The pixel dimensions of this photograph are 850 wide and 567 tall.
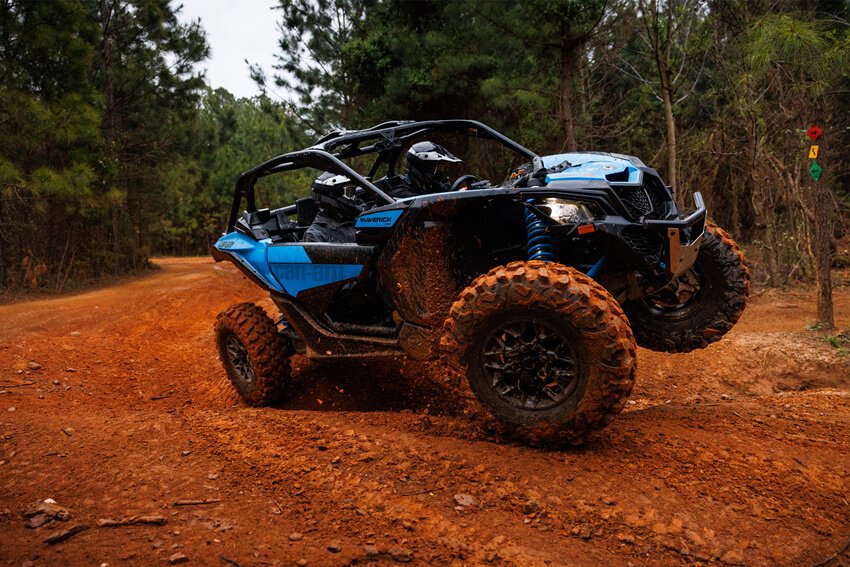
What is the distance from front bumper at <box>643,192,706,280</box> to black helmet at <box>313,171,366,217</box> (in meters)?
2.61

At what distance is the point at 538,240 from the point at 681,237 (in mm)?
915

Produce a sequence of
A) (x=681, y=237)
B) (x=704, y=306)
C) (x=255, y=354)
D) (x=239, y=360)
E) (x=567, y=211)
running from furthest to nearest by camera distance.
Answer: (x=239, y=360), (x=255, y=354), (x=704, y=306), (x=681, y=237), (x=567, y=211)

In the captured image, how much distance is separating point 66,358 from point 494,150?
40.2 feet

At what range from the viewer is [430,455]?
11.5 feet

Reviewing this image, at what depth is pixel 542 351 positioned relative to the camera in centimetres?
349

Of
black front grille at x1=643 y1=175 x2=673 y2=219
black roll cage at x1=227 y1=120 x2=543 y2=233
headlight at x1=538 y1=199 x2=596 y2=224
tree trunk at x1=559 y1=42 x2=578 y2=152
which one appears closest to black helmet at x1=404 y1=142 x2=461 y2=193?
black roll cage at x1=227 y1=120 x2=543 y2=233

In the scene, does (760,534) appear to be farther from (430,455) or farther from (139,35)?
(139,35)

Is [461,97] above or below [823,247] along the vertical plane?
above

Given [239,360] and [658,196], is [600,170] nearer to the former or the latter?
[658,196]

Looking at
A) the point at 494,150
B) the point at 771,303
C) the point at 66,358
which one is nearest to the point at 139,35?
the point at 494,150

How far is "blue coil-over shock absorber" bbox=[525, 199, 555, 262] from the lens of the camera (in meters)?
3.88

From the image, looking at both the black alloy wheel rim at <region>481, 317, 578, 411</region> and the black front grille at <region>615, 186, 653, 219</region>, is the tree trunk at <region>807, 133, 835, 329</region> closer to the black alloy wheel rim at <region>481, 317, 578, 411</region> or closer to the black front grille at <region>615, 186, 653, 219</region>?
the black front grille at <region>615, 186, 653, 219</region>

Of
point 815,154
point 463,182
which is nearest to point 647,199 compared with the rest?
point 463,182

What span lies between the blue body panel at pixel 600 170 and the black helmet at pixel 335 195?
1927 millimetres
